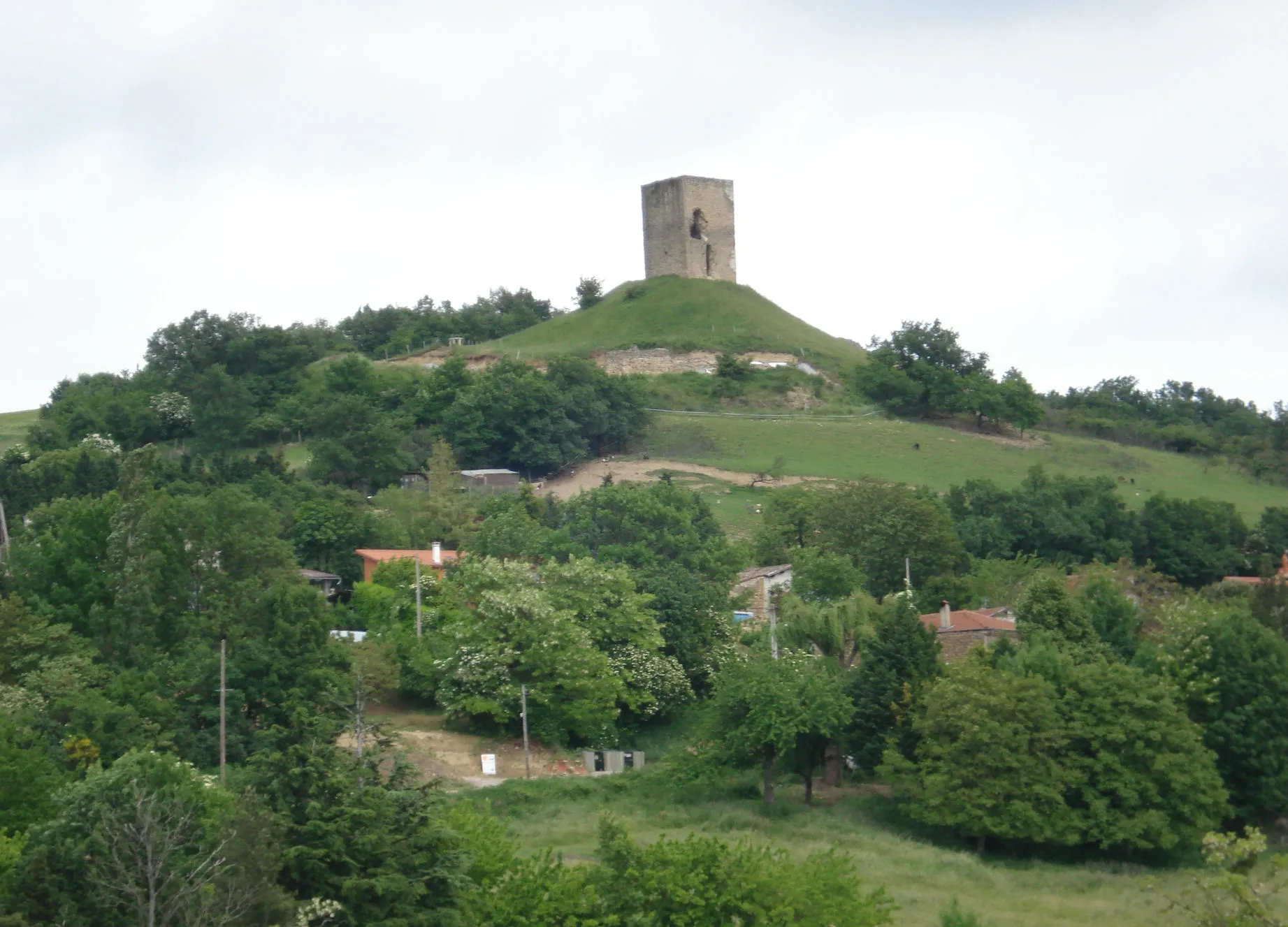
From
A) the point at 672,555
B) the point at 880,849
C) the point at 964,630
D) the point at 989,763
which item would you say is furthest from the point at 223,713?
the point at 964,630

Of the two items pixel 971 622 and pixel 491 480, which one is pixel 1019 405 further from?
pixel 971 622

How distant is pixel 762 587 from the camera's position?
4812 centimetres

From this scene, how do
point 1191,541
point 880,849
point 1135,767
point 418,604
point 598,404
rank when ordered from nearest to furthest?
1. point 880,849
2. point 1135,767
3. point 418,604
4. point 1191,541
5. point 598,404

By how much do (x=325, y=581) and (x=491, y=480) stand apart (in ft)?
52.0

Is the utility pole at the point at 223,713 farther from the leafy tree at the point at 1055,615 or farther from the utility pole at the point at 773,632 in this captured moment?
the leafy tree at the point at 1055,615

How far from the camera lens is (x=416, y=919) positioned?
1947 cm

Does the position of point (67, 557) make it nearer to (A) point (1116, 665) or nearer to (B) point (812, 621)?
(B) point (812, 621)

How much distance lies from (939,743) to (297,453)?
4273 centimetres

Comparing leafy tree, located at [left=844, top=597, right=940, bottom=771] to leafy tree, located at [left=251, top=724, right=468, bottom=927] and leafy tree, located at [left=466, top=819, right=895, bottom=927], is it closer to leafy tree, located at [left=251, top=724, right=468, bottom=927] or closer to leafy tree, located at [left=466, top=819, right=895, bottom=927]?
leafy tree, located at [left=466, top=819, right=895, bottom=927]

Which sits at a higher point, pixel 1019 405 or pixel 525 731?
pixel 1019 405

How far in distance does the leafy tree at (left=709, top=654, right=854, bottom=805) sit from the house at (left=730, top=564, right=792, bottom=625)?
9.79m

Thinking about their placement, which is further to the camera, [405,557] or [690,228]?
[690,228]

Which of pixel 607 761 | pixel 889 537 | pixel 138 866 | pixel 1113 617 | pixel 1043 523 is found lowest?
pixel 607 761

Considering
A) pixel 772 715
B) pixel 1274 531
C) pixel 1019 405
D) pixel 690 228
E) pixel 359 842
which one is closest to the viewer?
pixel 359 842
